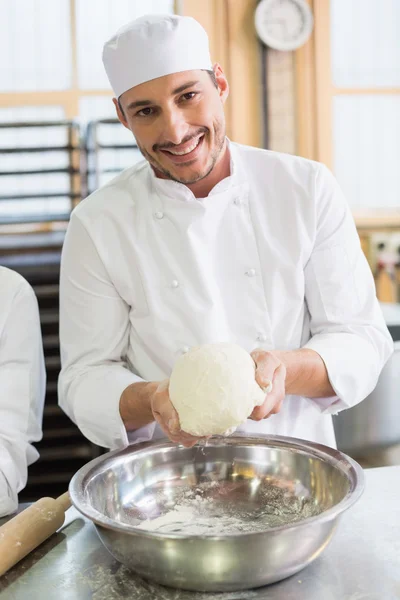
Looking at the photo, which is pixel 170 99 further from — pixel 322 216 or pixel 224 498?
pixel 224 498

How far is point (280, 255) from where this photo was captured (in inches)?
66.4

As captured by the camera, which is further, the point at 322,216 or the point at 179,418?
the point at 322,216

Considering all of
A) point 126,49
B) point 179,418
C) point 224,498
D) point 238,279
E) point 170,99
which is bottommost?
point 224,498

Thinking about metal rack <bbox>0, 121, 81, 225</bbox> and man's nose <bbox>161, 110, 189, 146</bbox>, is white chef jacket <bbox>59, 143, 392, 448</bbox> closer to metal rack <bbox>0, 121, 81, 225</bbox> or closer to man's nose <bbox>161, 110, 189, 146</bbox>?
man's nose <bbox>161, 110, 189, 146</bbox>

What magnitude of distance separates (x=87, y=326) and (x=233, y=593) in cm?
80

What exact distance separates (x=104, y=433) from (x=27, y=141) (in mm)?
3840

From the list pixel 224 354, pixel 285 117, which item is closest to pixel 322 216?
pixel 224 354

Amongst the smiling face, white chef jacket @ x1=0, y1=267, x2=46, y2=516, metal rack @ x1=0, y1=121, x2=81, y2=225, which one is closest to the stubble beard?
the smiling face

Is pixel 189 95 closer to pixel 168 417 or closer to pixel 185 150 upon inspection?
pixel 185 150

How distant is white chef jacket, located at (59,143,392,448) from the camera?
5.38ft

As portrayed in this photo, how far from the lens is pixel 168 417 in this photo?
128 cm

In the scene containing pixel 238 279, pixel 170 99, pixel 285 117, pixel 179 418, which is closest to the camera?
pixel 179 418

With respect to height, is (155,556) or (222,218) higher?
(222,218)

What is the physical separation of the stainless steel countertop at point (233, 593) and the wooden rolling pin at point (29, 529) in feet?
0.09
